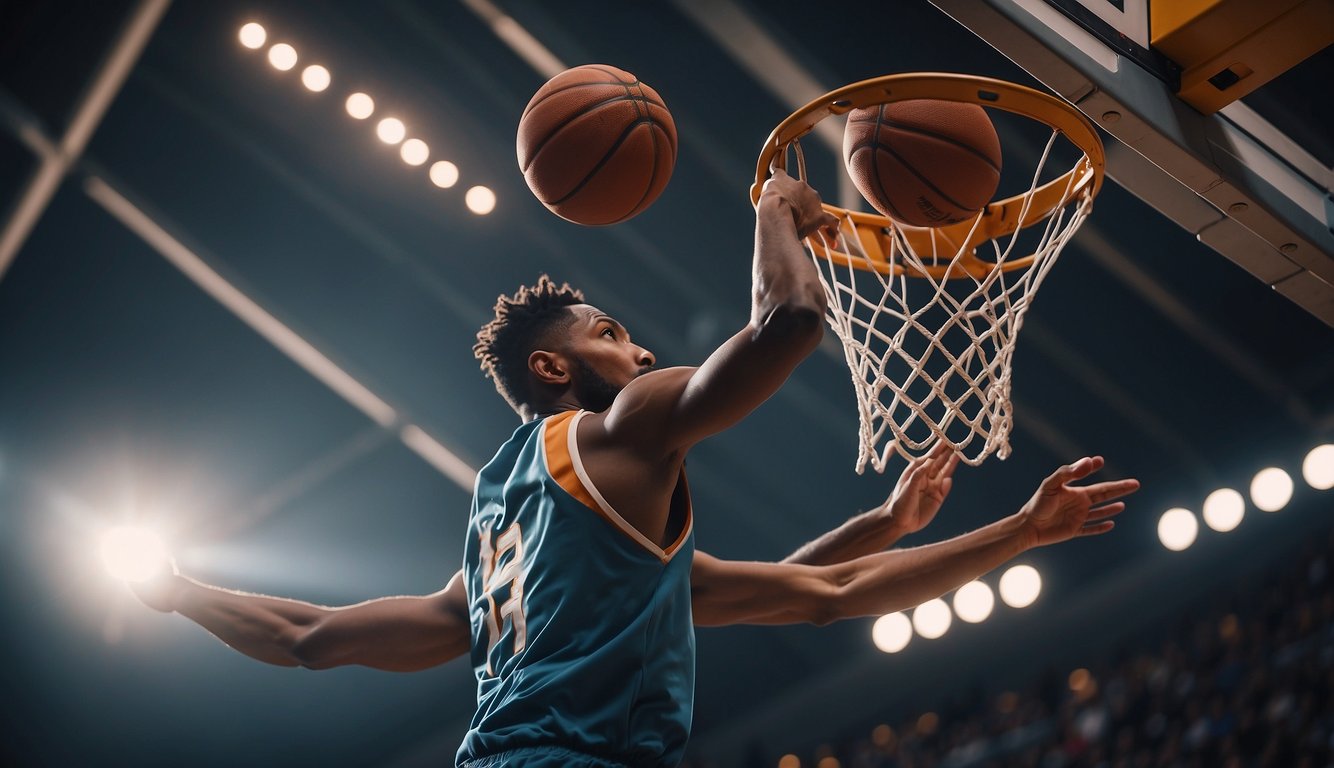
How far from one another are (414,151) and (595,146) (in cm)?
356

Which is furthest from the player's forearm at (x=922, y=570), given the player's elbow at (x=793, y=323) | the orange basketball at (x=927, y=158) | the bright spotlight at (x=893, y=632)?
the bright spotlight at (x=893, y=632)

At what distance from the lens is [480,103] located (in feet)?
20.2

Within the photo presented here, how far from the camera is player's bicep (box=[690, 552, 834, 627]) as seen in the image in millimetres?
2939

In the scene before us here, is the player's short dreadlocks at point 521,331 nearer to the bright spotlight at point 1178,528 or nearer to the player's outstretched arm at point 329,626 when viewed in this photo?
the player's outstretched arm at point 329,626

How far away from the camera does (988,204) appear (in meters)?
3.29

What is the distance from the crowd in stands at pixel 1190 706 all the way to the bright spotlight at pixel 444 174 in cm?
454

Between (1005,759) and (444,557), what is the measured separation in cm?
374

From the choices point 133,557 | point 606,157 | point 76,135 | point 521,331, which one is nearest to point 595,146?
point 606,157

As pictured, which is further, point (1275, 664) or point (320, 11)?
point (1275, 664)

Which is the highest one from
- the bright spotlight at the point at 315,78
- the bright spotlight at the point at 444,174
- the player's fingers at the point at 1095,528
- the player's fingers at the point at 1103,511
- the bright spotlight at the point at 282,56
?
the bright spotlight at the point at 282,56

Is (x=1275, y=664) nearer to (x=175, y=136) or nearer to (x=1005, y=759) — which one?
(x=1005, y=759)

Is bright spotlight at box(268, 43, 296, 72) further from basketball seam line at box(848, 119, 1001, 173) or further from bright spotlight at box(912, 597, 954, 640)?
bright spotlight at box(912, 597, 954, 640)

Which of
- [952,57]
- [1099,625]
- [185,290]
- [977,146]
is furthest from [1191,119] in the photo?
[1099,625]

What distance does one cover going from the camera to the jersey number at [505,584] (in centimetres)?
242
